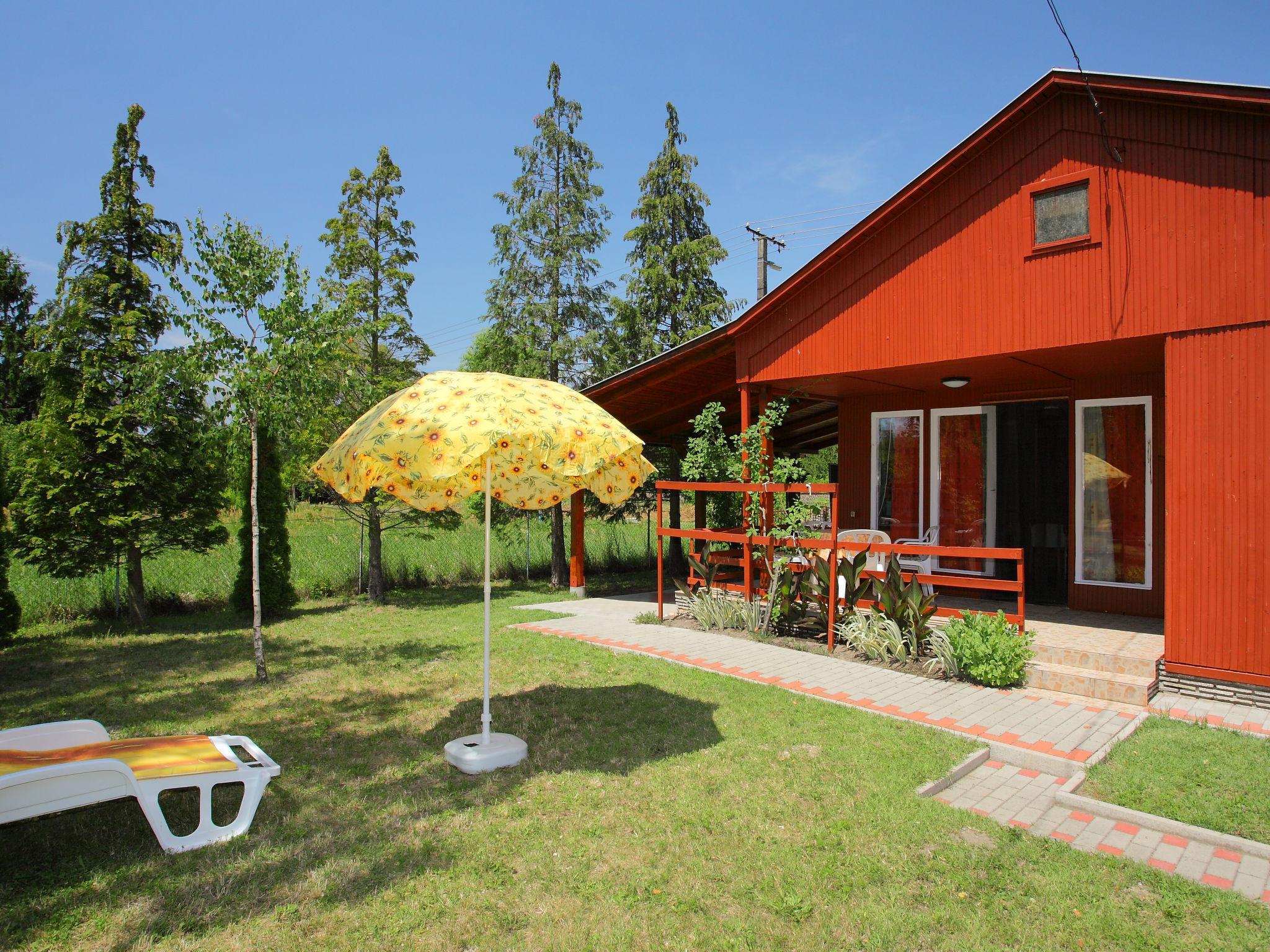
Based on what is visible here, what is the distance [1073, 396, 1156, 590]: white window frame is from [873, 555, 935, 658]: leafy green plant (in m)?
2.85

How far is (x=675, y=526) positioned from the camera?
647 inches

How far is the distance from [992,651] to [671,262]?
14561mm

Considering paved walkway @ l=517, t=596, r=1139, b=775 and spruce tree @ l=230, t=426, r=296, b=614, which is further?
spruce tree @ l=230, t=426, r=296, b=614

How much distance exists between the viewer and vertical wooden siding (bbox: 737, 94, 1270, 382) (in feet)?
20.1

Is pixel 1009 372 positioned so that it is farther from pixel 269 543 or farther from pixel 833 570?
pixel 269 543

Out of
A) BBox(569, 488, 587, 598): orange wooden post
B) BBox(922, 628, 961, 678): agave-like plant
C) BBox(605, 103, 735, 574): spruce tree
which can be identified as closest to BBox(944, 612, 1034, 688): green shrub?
BBox(922, 628, 961, 678): agave-like plant

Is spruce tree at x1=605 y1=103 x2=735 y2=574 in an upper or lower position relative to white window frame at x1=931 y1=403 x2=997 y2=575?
upper

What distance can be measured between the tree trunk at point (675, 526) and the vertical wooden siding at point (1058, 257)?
21.1 ft

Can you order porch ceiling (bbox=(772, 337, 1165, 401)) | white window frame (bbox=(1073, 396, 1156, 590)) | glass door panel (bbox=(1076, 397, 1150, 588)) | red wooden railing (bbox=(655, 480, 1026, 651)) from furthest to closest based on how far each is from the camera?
glass door panel (bbox=(1076, 397, 1150, 588)) → white window frame (bbox=(1073, 396, 1156, 590)) → porch ceiling (bbox=(772, 337, 1165, 401)) → red wooden railing (bbox=(655, 480, 1026, 651))

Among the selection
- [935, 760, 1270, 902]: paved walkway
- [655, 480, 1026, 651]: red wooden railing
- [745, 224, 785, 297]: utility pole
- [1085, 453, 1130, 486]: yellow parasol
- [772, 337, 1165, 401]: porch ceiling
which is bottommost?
[935, 760, 1270, 902]: paved walkway

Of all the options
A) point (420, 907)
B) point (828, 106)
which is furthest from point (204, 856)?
point (828, 106)

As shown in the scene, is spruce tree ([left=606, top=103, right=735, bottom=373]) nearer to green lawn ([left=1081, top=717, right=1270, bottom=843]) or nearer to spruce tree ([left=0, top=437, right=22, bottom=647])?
spruce tree ([left=0, top=437, right=22, bottom=647])

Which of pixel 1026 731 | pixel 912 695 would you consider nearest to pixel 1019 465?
pixel 912 695

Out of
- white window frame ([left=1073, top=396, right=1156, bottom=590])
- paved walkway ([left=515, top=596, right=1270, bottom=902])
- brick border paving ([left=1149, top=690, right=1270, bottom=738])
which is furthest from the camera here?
white window frame ([left=1073, top=396, right=1156, bottom=590])
